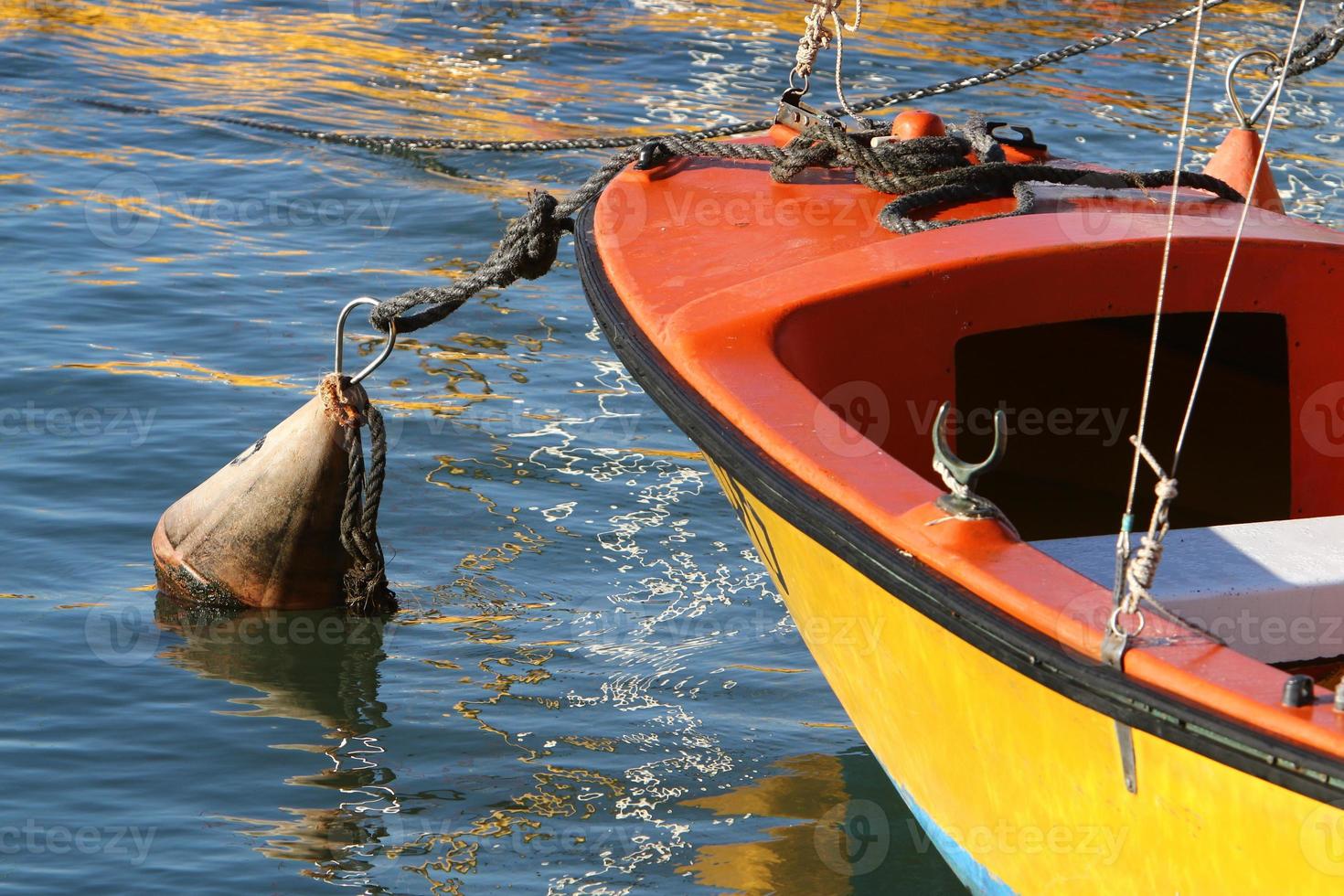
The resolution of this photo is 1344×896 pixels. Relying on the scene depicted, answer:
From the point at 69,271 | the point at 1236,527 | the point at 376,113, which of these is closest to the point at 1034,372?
the point at 1236,527

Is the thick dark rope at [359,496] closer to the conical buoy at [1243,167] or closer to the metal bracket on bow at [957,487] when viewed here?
the metal bracket on bow at [957,487]

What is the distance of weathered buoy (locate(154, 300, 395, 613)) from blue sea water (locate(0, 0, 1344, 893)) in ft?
0.37

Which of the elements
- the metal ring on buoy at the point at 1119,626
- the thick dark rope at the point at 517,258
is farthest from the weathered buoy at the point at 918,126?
the metal ring on buoy at the point at 1119,626

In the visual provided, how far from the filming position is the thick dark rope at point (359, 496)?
4.51m

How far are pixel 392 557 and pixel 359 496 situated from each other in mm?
611

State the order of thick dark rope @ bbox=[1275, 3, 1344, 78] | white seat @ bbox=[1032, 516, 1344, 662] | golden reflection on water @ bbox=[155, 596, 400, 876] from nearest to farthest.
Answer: white seat @ bbox=[1032, 516, 1344, 662]
golden reflection on water @ bbox=[155, 596, 400, 876]
thick dark rope @ bbox=[1275, 3, 1344, 78]

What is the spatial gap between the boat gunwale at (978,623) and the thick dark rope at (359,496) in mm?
1155

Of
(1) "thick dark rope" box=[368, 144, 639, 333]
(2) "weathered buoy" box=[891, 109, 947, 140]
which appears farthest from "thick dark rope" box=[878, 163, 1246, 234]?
(1) "thick dark rope" box=[368, 144, 639, 333]

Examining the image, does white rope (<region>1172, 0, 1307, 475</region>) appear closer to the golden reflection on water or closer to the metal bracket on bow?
the metal bracket on bow

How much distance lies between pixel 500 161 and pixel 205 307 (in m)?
2.96

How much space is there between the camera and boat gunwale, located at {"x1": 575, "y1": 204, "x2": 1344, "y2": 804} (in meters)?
2.18

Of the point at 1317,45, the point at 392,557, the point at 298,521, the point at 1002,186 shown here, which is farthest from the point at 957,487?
the point at 1317,45

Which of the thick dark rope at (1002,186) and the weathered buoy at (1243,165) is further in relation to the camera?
the weathered buoy at (1243,165)

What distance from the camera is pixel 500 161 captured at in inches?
380
